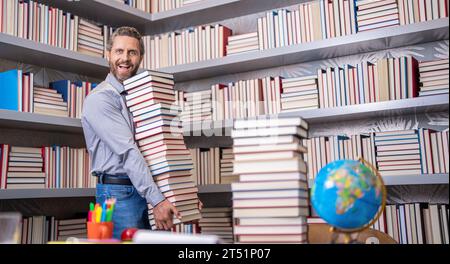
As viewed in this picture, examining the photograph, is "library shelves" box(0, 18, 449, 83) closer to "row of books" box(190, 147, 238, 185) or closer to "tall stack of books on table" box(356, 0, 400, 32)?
"tall stack of books on table" box(356, 0, 400, 32)

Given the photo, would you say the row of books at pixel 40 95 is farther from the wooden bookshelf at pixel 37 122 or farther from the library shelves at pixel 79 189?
the library shelves at pixel 79 189

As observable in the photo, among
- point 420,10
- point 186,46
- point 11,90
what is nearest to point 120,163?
point 11,90

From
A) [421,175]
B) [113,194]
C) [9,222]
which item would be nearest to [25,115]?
[113,194]

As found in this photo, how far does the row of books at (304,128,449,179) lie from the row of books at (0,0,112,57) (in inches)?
64.5

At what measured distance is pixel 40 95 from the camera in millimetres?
2646

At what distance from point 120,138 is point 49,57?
1.22m

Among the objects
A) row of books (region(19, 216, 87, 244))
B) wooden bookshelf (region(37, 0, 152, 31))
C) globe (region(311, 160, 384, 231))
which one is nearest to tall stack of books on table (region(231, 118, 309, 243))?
globe (region(311, 160, 384, 231))

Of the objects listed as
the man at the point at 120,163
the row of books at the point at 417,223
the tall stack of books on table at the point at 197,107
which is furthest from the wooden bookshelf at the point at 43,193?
the row of books at the point at 417,223

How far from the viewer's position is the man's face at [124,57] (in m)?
2.24

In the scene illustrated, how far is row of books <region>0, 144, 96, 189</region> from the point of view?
2.46m

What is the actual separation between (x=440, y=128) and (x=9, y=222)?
90.0 inches

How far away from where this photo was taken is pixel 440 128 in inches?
103

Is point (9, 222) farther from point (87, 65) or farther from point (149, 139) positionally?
point (87, 65)

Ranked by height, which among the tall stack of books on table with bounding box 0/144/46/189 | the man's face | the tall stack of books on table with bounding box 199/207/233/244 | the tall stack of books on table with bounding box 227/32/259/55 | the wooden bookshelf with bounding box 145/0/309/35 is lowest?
the tall stack of books on table with bounding box 199/207/233/244
